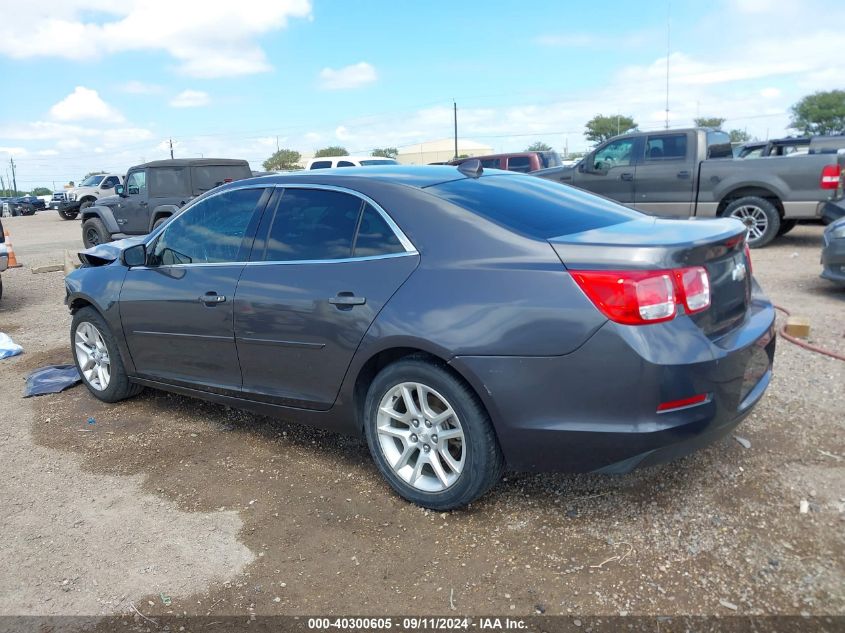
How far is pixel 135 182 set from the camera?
46.8ft

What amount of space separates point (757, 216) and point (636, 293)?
956 cm

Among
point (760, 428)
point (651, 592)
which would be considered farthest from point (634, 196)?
point (651, 592)

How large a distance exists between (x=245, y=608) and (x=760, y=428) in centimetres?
304

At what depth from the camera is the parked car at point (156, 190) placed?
43.8ft

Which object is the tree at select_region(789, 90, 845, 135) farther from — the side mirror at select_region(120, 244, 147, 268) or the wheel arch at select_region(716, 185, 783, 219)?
the side mirror at select_region(120, 244, 147, 268)

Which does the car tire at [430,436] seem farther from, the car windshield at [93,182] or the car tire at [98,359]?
the car windshield at [93,182]

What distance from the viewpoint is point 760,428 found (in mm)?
4027

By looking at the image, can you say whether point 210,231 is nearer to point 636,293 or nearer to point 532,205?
point 532,205

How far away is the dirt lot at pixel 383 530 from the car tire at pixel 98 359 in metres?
0.43

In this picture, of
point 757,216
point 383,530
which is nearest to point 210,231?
point 383,530

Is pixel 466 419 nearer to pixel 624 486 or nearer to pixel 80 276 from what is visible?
pixel 624 486

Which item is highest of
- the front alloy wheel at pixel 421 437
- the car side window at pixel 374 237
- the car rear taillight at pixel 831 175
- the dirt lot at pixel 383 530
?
the car rear taillight at pixel 831 175

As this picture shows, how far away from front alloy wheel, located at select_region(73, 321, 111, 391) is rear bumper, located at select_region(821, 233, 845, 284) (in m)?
6.92

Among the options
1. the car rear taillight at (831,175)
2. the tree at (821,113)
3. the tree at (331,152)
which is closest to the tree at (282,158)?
the tree at (331,152)
